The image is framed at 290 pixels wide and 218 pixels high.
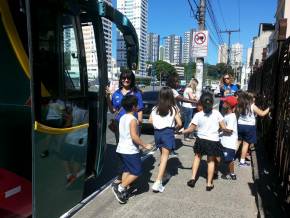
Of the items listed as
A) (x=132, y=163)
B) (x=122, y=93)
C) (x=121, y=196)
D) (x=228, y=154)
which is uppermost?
(x=122, y=93)

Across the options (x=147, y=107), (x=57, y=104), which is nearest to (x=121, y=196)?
(x=57, y=104)

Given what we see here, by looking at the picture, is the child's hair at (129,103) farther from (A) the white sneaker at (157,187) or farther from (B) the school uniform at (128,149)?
(A) the white sneaker at (157,187)

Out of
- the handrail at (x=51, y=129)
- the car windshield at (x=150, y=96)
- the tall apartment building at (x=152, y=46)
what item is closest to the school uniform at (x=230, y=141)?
the handrail at (x=51, y=129)

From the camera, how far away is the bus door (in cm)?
349

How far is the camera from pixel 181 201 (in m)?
5.28

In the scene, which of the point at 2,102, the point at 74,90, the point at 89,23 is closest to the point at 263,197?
the point at 74,90

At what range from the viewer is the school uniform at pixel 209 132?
5754mm

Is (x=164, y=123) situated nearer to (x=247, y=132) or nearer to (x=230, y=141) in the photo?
(x=230, y=141)

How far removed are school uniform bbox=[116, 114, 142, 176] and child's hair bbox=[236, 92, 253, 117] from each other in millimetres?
3009

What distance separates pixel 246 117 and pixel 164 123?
2404 mm

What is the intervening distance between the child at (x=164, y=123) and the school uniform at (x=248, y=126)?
214 cm

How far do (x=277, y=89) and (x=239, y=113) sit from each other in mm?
896

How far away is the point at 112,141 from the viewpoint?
10.1 m

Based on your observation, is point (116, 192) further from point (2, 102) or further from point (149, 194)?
point (2, 102)
